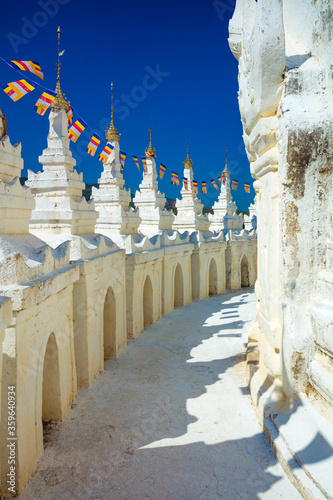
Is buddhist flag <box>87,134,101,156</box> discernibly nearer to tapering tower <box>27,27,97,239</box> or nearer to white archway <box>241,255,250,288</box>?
tapering tower <box>27,27,97,239</box>

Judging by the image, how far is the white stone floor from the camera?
5281 millimetres

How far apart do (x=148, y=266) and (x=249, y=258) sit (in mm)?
10467

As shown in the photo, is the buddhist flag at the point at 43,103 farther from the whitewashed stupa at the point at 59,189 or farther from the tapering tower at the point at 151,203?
the tapering tower at the point at 151,203

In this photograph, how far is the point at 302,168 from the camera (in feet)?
18.5

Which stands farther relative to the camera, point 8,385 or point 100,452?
point 100,452

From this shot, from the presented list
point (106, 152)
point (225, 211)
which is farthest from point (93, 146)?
point (225, 211)

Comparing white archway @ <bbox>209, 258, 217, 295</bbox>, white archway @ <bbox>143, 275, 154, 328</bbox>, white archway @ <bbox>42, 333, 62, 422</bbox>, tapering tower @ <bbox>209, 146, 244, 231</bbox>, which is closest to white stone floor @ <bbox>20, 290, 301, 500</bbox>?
white archway @ <bbox>42, 333, 62, 422</bbox>

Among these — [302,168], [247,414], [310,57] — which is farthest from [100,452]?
[310,57]

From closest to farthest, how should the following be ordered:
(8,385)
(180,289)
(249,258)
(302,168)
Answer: (8,385)
(302,168)
(180,289)
(249,258)

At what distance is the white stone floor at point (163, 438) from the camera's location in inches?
208

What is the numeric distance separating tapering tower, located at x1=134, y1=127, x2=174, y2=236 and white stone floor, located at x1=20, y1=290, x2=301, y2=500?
25.0ft

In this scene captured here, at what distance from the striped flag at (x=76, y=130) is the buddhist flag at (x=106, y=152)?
1.99 m

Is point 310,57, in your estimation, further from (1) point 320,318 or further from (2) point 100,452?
(2) point 100,452

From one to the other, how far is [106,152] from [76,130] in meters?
2.27
